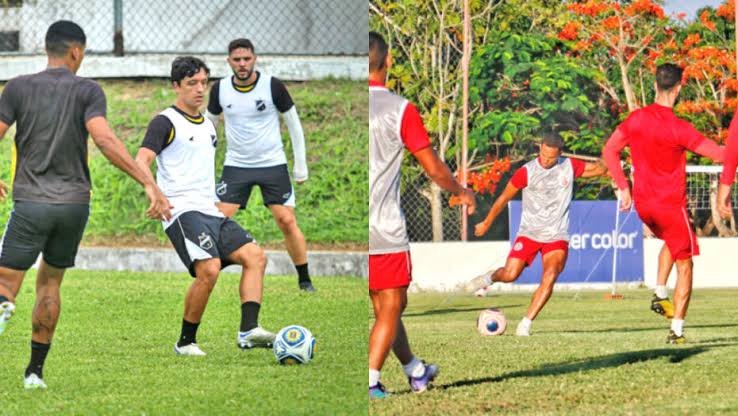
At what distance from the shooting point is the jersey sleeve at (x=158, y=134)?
4664 mm

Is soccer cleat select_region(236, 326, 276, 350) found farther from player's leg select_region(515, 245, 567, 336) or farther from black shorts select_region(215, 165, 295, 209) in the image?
black shorts select_region(215, 165, 295, 209)

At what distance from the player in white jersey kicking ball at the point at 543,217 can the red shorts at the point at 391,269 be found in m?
1.98

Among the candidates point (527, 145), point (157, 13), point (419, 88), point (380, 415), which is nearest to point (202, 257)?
point (380, 415)

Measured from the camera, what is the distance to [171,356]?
483 cm

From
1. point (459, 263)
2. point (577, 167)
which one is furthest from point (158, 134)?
point (459, 263)

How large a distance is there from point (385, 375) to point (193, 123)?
3.67ft

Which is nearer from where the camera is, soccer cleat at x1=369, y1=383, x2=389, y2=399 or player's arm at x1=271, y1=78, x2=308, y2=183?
soccer cleat at x1=369, y1=383, x2=389, y2=399

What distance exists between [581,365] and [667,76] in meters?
1.24

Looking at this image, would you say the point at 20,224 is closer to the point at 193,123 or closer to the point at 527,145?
the point at 193,123

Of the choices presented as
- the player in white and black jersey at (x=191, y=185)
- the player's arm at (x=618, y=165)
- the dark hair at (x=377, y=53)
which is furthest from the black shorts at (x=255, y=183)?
the dark hair at (x=377, y=53)

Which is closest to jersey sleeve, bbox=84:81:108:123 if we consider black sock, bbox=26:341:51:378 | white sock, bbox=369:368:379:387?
black sock, bbox=26:341:51:378

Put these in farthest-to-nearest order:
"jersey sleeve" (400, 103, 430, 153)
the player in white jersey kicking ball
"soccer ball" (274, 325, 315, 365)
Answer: the player in white jersey kicking ball
"soccer ball" (274, 325, 315, 365)
"jersey sleeve" (400, 103, 430, 153)

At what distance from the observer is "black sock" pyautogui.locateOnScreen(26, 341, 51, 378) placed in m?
4.11

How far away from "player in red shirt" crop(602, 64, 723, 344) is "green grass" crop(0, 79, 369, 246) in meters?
2.35
